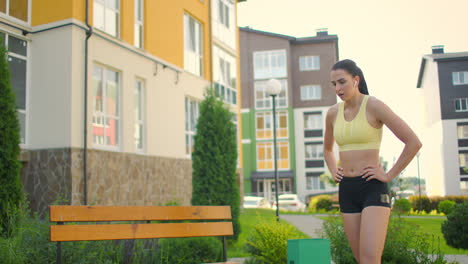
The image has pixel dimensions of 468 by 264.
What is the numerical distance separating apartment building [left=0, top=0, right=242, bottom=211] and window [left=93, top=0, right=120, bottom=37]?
29mm

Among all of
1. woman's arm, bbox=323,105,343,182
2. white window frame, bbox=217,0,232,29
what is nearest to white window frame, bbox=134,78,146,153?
white window frame, bbox=217,0,232,29

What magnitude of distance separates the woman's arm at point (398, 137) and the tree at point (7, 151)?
5.70 metres

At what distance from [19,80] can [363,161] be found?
10203mm

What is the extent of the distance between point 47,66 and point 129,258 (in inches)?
276

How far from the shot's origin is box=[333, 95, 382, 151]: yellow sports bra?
3.30 m

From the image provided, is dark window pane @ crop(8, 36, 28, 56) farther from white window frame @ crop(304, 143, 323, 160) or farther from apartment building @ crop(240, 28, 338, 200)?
white window frame @ crop(304, 143, 323, 160)

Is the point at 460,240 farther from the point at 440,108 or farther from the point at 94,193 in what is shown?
the point at 94,193

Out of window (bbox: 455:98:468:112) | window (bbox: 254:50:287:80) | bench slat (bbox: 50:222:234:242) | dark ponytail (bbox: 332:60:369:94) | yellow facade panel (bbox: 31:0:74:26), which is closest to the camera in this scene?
dark ponytail (bbox: 332:60:369:94)

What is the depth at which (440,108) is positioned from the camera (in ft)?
37.2

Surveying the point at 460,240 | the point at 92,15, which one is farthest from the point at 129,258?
the point at 92,15

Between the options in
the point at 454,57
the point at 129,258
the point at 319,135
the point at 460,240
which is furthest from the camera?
the point at 319,135

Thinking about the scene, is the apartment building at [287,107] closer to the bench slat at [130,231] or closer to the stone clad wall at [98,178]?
the stone clad wall at [98,178]

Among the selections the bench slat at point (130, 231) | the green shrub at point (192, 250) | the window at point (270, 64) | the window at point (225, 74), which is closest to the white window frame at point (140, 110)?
the window at point (225, 74)

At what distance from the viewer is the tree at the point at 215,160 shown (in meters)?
11.1
